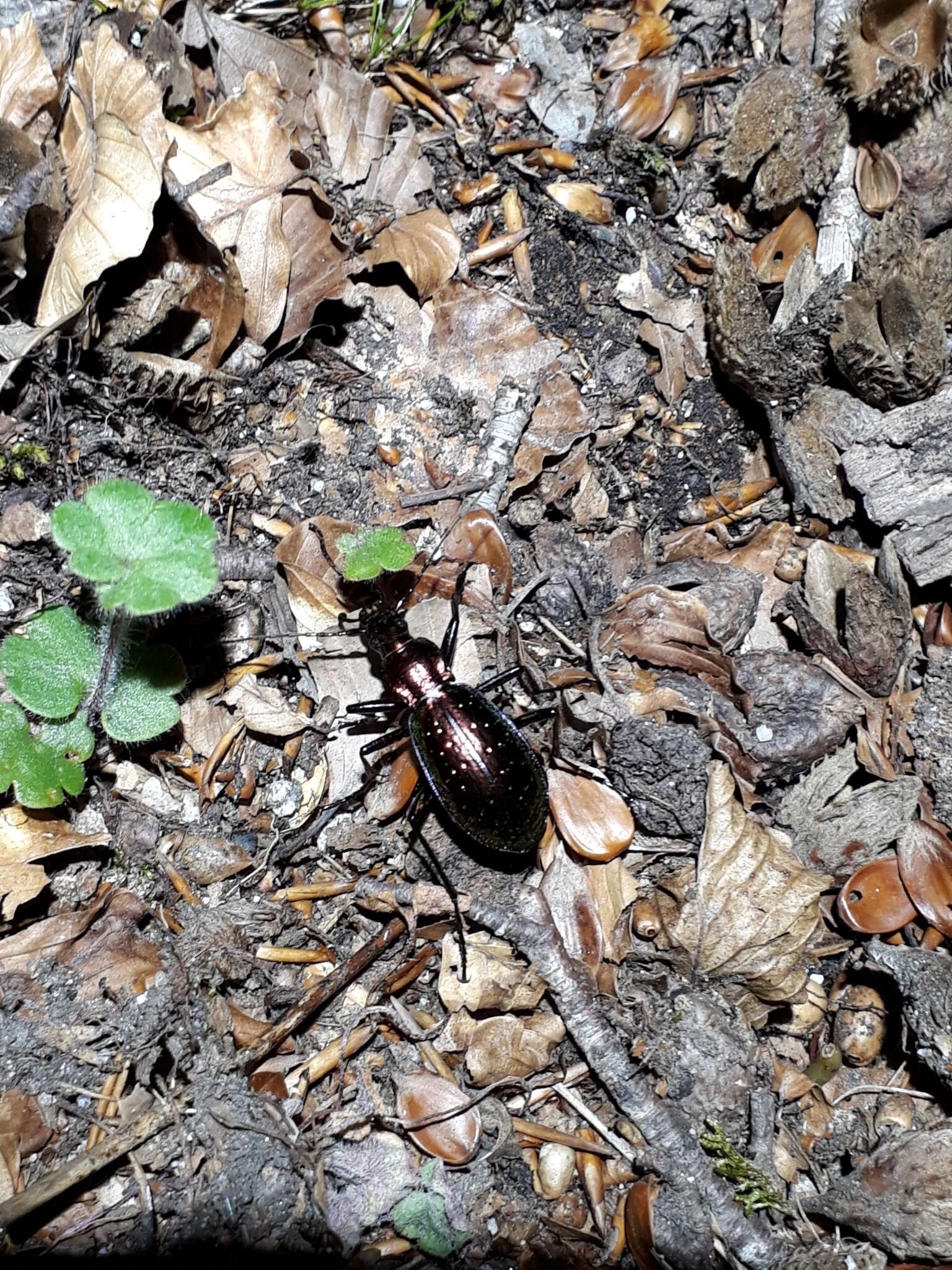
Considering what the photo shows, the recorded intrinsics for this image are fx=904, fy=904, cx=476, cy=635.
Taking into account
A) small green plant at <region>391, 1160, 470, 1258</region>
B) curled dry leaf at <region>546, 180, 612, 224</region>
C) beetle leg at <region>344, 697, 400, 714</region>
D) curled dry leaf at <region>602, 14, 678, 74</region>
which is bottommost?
small green plant at <region>391, 1160, 470, 1258</region>

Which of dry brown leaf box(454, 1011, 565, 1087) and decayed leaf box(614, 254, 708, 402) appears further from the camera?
decayed leaf box(614, 254, 708, 402)

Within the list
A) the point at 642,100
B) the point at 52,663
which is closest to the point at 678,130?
the point at 642,100

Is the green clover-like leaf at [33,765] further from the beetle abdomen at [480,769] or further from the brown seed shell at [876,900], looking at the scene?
the brown seed shell at [876,900]

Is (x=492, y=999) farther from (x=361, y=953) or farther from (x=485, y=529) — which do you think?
(x=485, y=529)

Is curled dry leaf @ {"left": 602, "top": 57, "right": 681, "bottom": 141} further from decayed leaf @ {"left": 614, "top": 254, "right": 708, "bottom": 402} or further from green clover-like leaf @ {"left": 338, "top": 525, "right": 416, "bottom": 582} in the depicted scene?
green clover-like leaf @ {"left": 338, "top": 525, "right": 416, "bottom": 582}

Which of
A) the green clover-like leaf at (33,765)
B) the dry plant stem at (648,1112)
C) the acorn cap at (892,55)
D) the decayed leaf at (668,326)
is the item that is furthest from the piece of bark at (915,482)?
the green clover-like leaf at (33,765)

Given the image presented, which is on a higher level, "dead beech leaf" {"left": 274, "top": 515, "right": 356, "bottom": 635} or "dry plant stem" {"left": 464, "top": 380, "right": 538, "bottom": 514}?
"dry plant stem" {"left": 464, "top": 380, "right": 538, "bottom": 514}

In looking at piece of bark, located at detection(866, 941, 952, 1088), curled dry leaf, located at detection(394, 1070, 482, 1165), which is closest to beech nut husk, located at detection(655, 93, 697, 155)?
piece of bark, located at detection(866, 941, 952, 1088)

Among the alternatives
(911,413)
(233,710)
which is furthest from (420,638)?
(911,413)
